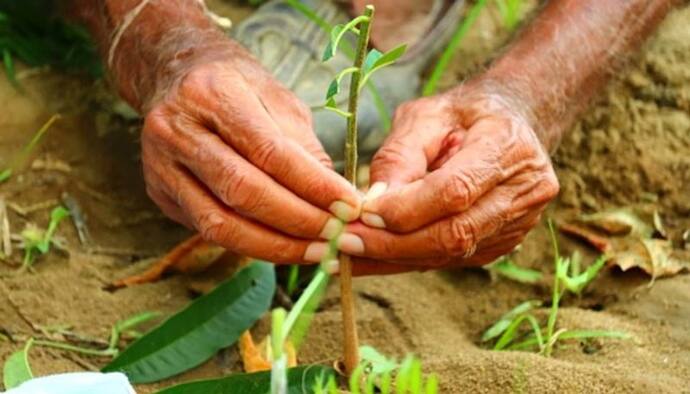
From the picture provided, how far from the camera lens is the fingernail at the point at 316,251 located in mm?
1455

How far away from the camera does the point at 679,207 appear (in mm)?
2023

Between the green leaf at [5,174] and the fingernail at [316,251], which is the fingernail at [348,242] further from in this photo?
the green leaf at [5,174]

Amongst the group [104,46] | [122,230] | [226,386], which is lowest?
[122,230]

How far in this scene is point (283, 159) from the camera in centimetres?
141

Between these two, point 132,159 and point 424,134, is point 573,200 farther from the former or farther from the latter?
point 132,159

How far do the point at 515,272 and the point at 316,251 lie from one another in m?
0.54

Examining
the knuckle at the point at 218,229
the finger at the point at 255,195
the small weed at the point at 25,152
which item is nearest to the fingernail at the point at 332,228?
the finger at the point at 255,195

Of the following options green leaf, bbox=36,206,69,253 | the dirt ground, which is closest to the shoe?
the dirt ground

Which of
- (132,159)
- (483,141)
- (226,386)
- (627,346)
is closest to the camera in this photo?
(226,386)

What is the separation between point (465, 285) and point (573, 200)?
29 cm

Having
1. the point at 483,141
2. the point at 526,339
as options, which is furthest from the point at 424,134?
the point at 526,339

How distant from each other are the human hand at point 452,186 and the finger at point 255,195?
0.04 metres

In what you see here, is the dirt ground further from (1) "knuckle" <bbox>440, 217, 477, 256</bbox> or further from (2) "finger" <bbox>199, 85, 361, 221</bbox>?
(2) "finger" <bbox>199, 85, 361, 221</bbox>

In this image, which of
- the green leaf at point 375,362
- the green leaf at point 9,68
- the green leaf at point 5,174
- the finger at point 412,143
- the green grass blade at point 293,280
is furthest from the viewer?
the green leaf at point 9,68
